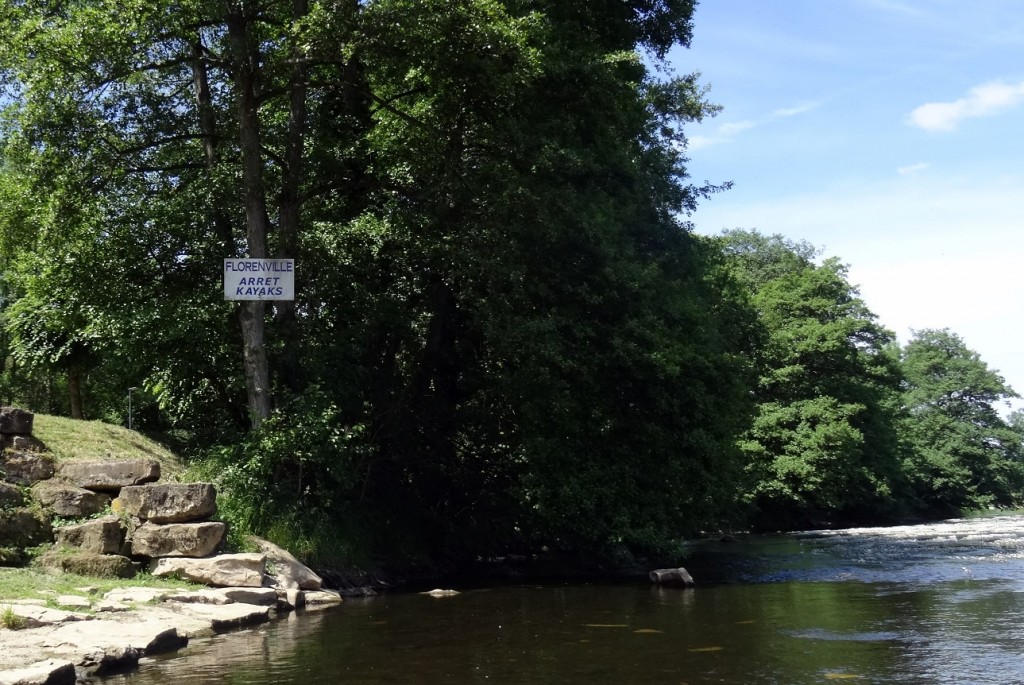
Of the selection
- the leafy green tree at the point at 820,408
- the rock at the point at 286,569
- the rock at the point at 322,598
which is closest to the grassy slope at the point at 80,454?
the rock at the point at 286,569

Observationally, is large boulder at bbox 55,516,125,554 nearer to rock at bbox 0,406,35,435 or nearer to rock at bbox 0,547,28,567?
rock at bbox 0,547,28,567

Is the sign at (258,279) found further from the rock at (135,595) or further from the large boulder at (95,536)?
the rock at (135,595)

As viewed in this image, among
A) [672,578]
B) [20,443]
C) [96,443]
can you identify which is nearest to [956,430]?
[672,578]

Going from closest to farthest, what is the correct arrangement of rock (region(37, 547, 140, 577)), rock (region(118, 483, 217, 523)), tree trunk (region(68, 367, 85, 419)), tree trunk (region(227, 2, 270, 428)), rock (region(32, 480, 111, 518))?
rock (region(37, 547, 140, 577)) → rock (region(118, 483, 217, 523)) → rock (region(32, 480, 111, 518)) → tree trunk (region(227, 2, 270, 428)) → tree trunk (region(68, 367, 85, 419))

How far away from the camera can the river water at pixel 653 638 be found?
9781mm

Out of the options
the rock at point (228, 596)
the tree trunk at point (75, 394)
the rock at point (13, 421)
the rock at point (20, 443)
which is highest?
the tree trunk at point (75, 394)

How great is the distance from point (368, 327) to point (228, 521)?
6.02 meters

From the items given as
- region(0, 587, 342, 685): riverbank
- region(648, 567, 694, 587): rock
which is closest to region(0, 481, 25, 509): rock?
region(0, 587, 342, 685): riverbank

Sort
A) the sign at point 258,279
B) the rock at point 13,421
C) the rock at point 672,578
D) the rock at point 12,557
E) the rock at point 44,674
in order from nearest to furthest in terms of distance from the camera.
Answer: the rock at point 44,674
the rock at point 12,557
the rock at point 13,421
the rock at point 672,578
the sign at point 258,279

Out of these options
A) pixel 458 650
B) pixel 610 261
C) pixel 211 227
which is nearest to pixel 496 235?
pixel 610 261

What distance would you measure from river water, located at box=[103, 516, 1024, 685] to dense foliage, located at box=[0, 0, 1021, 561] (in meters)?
3.47

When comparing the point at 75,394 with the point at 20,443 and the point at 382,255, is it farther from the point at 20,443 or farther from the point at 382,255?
the point at 20,443

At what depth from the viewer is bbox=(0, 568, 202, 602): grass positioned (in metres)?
12.2

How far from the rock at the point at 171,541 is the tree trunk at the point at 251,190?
434 cm
